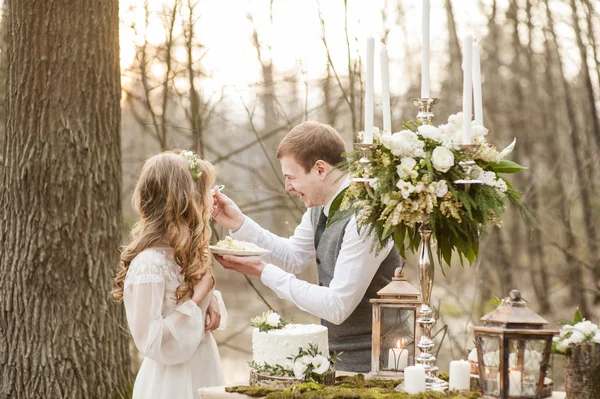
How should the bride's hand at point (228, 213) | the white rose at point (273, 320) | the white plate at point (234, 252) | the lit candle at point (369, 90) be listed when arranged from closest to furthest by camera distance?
the lit candle at point (369, 90) < the white rose at point (273, 320) < the white plate at point (234, 252) < the bride's hand at point (228, 213)

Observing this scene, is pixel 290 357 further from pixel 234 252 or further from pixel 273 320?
pixel 234 252

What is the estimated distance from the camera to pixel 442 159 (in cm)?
257

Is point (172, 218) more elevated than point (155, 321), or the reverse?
point (172, 218)

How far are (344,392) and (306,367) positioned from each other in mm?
214

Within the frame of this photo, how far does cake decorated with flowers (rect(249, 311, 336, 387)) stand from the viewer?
2797mm

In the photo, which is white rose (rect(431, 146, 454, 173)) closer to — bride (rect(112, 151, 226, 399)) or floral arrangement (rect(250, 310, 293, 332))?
floral arrangement (rect(250, 310, 293, 332))

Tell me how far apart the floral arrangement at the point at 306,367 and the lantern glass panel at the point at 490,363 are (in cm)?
60

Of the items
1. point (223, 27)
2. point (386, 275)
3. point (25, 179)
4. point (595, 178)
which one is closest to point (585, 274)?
point (595, 178)

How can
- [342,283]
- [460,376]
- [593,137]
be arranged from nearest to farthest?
[460,376]
[342,283]
[593,137]

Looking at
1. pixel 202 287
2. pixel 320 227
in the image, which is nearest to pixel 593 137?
pixel 320 227

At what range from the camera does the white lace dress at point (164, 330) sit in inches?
118


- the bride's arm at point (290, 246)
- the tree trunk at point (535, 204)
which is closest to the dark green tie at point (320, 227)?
the bride's arm at point (290, 246)

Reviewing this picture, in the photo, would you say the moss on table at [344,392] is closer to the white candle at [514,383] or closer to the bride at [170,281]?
the white candle at [514,383]

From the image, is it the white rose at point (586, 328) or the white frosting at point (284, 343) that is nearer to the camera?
the white rose at point (586, 328)
